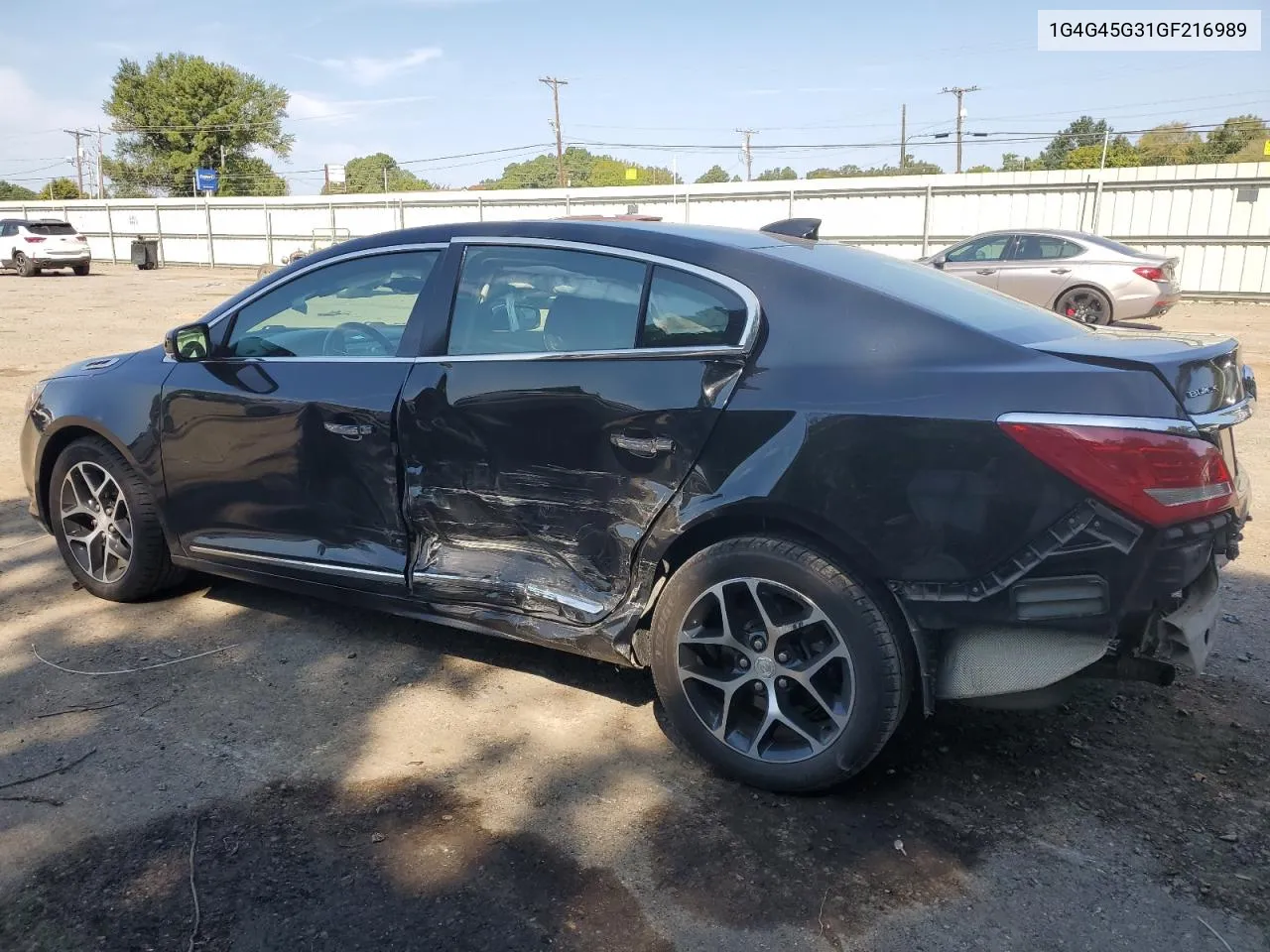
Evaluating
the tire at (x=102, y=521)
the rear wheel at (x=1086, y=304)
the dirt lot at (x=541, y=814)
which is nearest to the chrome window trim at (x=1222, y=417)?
the dirt lot at (x=541, y=814)

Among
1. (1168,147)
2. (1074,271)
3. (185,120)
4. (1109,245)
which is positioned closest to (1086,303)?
(1074,271)

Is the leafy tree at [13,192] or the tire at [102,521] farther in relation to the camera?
the leafy tree at [13,192]

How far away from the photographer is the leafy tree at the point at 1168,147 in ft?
156

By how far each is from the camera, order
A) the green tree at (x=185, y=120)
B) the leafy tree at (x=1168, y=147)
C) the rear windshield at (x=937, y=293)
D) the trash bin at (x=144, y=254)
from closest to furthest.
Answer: the rear windshield at (x=937, y=293) < the trash bin at (x=144, y=254) < the leafy tree at (x=1168, y=147) < the green tree at (x=185, y=120)

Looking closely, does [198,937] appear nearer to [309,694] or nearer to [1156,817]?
[309,694]

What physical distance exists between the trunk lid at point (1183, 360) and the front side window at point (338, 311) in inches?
85.4

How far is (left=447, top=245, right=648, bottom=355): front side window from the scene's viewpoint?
10.5 ft

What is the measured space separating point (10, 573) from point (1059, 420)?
15.5 feet

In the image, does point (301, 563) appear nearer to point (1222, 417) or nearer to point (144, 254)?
point (1222, 417)

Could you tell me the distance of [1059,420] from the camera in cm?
250

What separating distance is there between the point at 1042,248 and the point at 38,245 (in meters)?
26.8

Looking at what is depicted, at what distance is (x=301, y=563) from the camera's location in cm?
382

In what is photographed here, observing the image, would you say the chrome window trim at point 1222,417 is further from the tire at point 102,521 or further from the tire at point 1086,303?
the tire at point 1086,303

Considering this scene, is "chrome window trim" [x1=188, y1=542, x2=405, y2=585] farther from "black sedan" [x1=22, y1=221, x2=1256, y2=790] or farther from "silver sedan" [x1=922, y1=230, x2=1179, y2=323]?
"silver sedan" [x1=922, y1=230, x2=1179, y2=323]
